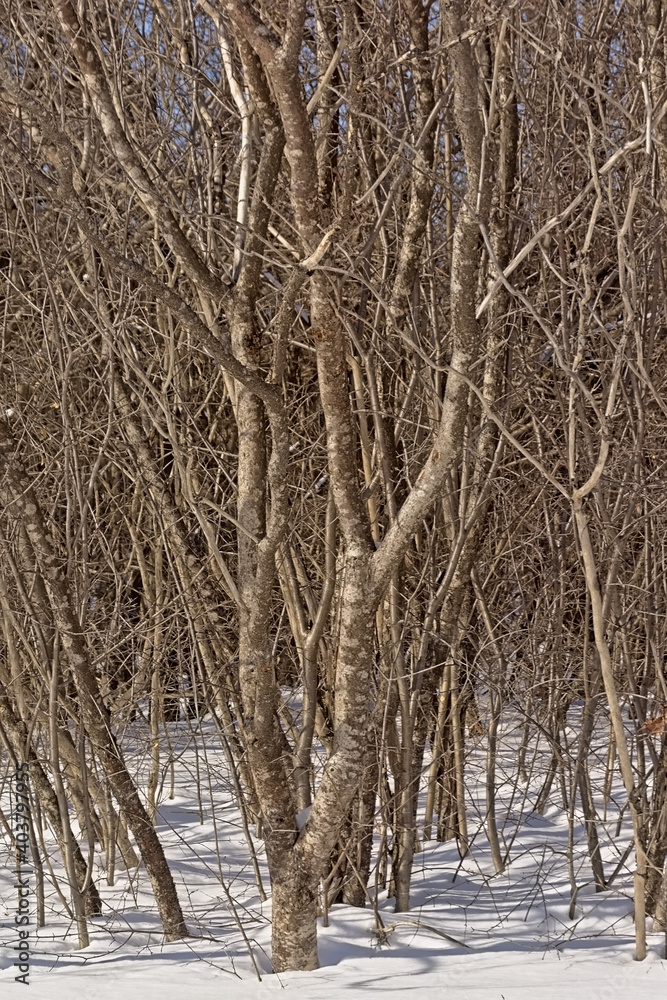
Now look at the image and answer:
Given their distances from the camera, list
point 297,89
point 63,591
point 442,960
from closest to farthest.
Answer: point 297,89 → point 442,960 → point 63,591

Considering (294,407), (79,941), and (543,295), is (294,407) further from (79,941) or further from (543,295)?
(79,941)

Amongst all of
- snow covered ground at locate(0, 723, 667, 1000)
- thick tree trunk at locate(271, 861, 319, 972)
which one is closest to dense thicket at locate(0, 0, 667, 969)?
thick tree trunk at locate(271, 861, 319, 972)

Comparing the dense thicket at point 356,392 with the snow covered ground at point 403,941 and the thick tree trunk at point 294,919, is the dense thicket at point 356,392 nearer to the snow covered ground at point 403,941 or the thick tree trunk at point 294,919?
the thick tree trunk at point 294,919

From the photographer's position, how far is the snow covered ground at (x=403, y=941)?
314 centimetres

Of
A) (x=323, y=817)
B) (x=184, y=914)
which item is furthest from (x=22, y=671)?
(x=323, y=817)

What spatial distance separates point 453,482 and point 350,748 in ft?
5.36

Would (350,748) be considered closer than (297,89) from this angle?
No

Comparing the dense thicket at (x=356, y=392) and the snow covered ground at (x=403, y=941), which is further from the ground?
the dense thicket at (x=356, y=392)

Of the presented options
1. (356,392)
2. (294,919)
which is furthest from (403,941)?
(356,392)

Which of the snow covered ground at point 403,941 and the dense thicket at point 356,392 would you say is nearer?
the dense thicket at point 356,392

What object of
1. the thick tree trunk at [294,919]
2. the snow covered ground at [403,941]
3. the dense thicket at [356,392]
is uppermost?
the dense thicket at [356,392]

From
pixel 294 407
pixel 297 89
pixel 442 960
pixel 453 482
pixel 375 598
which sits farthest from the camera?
pixel 294 407

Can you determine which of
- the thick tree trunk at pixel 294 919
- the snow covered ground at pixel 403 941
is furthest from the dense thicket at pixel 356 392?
the snow covered ground at pixel 403 941

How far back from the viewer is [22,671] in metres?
4.47
